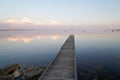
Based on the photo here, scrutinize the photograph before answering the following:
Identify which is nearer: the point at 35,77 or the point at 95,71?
the point at 35,77

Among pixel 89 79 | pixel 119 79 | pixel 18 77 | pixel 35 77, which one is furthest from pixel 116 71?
pixel 18 77

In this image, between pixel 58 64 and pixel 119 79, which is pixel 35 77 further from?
pixel 119 79

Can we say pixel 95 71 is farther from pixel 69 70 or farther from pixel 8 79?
pixel 8 79

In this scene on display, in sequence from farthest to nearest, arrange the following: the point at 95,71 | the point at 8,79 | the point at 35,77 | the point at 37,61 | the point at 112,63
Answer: the point at 37,61 < the point at 112,63 < the point at 95,71 < the point at 35,77 < the point at 8,79

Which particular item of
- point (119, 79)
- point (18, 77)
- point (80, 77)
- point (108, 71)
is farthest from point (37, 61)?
point (119, 79)

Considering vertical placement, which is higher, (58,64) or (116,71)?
(58,64)

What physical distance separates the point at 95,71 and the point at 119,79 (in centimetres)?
269

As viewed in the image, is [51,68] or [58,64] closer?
[51,68]

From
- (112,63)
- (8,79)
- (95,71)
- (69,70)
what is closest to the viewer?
(69,70)

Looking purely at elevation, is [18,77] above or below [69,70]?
below

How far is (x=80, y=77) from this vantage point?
579 inches

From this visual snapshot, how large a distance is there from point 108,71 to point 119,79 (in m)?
2.14

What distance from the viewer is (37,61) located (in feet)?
69.6

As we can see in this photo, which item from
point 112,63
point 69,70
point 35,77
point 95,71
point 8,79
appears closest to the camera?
point 69,70
